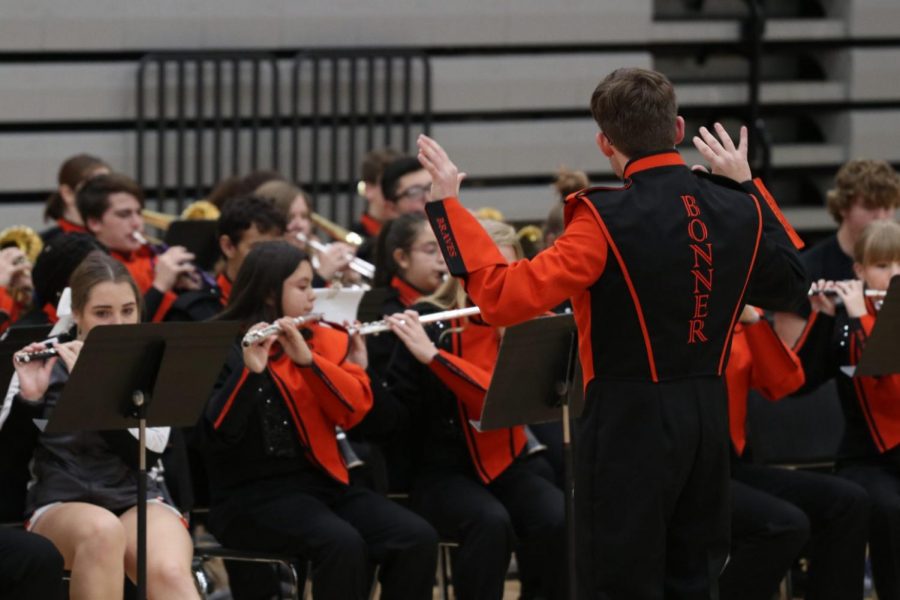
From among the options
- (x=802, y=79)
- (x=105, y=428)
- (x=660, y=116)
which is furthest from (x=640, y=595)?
(x=802, y=79)

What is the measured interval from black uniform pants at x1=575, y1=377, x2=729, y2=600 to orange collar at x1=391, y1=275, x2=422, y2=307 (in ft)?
6.52

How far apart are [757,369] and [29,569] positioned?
2242 mm

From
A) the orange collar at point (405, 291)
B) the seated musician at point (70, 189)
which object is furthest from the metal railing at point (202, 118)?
the orange collar at point (405, 291)

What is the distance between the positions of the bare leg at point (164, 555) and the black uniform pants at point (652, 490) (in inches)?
49.2

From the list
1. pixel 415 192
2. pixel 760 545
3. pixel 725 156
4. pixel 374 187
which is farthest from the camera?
pixel 374 187

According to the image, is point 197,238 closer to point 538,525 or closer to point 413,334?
point 413,334

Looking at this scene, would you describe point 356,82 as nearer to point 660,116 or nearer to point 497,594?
point 497,594

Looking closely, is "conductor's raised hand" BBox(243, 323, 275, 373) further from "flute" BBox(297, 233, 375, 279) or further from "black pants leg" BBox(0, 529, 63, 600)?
"flute" BBox(297, 233, 375, 279)

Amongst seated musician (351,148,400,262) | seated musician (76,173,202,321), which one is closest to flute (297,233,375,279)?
seated musician (76,173,202,321)

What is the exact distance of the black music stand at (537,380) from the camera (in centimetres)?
411

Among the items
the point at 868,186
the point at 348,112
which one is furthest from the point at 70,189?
the point at 868,186

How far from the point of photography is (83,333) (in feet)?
14.4

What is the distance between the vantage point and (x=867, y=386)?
5020mm

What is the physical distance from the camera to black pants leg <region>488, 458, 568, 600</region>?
15.8 ft
